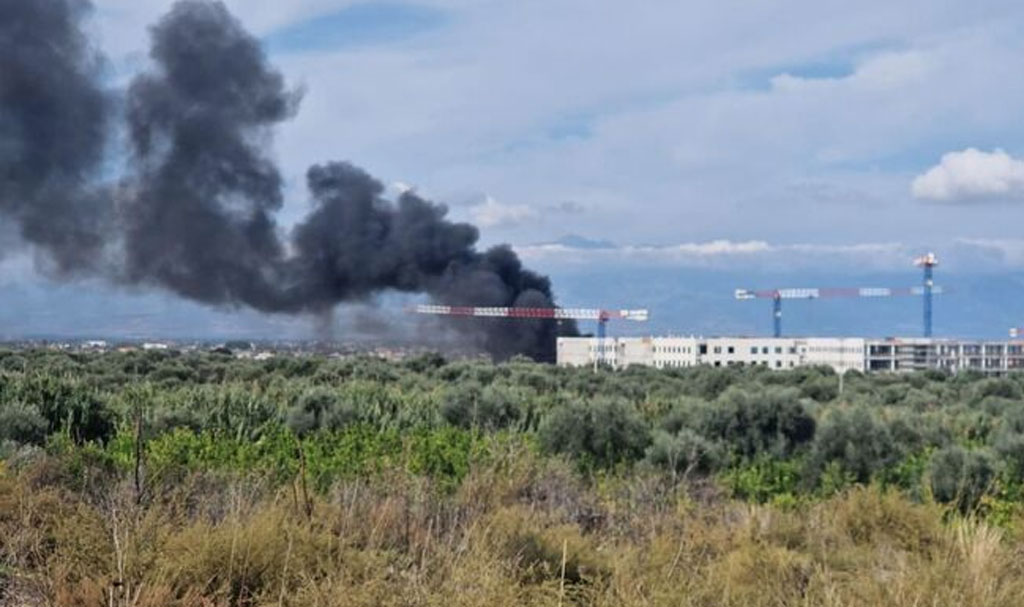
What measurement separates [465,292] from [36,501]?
54.2 meters

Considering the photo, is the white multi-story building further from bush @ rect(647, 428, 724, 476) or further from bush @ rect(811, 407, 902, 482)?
bush @ rect(647, 428, 724, 476)

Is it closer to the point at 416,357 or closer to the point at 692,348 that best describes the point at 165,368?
the point at 416,357

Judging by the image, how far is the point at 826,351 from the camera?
65250mm

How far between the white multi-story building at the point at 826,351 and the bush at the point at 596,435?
1880 inches

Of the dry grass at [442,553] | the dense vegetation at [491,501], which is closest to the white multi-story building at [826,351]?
the dense vegetation at [491,501]

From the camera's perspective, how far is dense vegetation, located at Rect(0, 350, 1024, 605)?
4816 mm

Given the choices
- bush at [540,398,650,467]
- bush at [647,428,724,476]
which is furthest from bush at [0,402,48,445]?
bush at [647,428,724,476]

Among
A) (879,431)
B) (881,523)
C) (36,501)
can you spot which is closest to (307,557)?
(36,501)

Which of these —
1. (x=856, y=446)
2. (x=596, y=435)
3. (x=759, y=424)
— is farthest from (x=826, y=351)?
(x=596, y=435)

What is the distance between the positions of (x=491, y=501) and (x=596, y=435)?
15.9 ft

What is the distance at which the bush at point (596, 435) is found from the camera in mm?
11875

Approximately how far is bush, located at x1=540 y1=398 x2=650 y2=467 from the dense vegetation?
24 mm

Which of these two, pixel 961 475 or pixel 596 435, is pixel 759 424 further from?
A: pixel 961 475

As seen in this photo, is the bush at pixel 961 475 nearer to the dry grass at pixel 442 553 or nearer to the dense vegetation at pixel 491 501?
the dense vegetation at pixel 491 501
